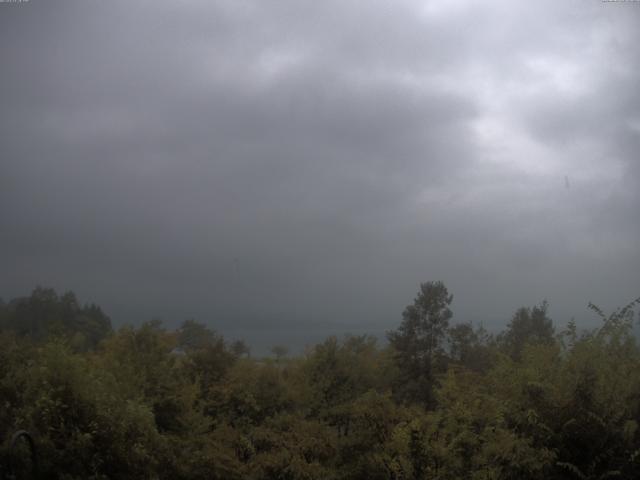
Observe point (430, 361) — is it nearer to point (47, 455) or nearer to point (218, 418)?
point (218, 418)

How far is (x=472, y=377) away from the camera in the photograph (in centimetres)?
3033

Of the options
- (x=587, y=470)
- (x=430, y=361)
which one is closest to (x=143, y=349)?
(x=430, y=361)

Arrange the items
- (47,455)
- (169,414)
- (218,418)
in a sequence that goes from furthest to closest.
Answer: (218,418), (169,414), (47,455)

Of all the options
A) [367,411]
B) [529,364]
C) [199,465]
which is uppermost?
[529,364]

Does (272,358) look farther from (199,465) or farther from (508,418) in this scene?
(508,418)

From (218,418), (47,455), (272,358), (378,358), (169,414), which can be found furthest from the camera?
(378,358)

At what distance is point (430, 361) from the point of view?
36750 mm

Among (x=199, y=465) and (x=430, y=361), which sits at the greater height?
(x=430, y=361)

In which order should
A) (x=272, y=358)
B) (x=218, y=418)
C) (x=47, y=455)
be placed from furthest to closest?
(x=272, y=358) < (x=218, y=418) < (x=47, y=455)

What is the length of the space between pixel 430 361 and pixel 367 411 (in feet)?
49.9

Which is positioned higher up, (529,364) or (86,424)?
(529,364)

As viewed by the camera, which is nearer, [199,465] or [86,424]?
[86,424]

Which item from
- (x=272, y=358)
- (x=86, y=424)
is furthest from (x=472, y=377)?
(x=86, y=424)

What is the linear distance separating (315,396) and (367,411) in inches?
353
